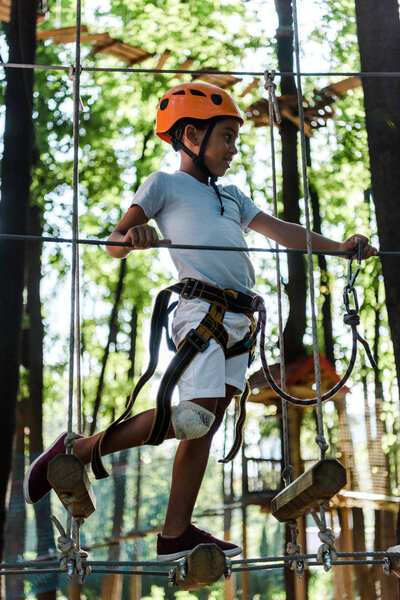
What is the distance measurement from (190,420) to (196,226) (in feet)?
2.02

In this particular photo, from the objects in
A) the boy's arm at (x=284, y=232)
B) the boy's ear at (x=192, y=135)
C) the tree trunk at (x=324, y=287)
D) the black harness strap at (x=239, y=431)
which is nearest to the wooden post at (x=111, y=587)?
the tree trunk at (x=324, y=287)

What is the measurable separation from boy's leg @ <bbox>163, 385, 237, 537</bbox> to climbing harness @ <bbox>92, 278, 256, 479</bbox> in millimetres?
138

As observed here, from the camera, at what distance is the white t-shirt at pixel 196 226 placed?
2.46m

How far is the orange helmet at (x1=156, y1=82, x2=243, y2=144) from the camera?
8.54 ft

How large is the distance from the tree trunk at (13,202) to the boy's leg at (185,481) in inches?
151

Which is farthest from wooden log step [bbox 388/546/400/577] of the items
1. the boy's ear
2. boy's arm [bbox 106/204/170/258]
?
the boy's ear

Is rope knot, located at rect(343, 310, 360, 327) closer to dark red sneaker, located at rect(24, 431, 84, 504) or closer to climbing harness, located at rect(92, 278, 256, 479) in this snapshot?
climbing harness, located at rect(92, 278, 256, 479)

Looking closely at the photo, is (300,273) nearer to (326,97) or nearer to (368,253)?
(326,97)

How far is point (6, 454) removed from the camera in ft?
19.6

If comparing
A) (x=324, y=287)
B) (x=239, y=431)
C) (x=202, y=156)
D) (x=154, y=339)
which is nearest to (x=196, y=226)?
(x=202, y=156)

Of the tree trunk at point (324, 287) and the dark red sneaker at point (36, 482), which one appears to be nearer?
the dark red sneaker at point (36, 482)

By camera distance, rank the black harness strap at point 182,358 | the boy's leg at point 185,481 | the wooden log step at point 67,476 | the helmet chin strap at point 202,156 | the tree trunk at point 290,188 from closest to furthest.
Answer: the wooden log step at point 67,476
the black harness strap at point 182,358
the boy's leg at point 185,481
the helmet chin strap at point 202,156
the tree trunk at point 290,188

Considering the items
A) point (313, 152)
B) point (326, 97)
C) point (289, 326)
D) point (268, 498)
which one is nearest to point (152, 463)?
point (268, 498)

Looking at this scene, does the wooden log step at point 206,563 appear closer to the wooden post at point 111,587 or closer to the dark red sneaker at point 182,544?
the dark red sneaker at point 182,544
